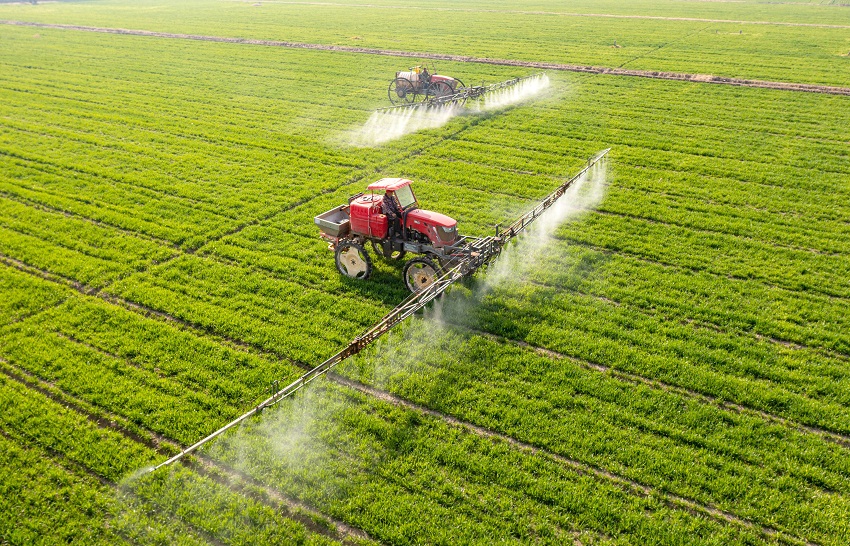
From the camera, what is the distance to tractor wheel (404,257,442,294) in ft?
45.5

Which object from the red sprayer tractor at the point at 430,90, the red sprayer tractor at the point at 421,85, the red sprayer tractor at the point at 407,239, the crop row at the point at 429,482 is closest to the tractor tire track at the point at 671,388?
the red sprayer tractor at the point at 407,239

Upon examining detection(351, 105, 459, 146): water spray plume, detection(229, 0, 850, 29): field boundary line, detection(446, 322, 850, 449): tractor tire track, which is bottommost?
detection(446, 322, 850, 449): tractor tire track

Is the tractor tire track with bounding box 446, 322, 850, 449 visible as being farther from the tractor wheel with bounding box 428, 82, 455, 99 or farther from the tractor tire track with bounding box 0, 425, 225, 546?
the tractor wheel with bounding box 428, 82, 455, 99

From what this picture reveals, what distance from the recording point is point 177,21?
66562 mm

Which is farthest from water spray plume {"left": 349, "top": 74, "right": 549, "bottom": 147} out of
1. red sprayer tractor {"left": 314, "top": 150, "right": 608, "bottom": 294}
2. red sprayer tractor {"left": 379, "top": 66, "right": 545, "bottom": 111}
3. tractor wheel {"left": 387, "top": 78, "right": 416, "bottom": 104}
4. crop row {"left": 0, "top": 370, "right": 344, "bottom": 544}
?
crop row {"left": 0, "top": 370, "right": 344, "bottom": 544}

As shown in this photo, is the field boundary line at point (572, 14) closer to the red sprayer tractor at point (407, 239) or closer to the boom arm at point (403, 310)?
→ the boom arm at point (403, 310)

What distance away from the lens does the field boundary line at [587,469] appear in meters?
8.93

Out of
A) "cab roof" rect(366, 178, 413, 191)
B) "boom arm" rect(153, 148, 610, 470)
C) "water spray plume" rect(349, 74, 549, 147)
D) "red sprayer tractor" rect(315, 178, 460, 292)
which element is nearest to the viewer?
"boom arm" rect(153, 148, 610, 470)

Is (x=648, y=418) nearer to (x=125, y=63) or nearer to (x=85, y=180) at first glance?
(x=85, y=180)

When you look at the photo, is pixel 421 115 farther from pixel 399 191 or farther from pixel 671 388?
pixel 671 388

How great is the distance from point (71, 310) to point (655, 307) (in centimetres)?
1373

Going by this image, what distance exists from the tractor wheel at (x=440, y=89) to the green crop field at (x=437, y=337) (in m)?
3.98

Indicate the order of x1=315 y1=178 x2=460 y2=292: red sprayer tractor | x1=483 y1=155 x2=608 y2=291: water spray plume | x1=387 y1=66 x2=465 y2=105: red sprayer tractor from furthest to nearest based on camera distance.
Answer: x1=387 y1=66 x2=465 y2=105: red sprayer tractor → x1=483 y1=155 x2=608 y2=291: water spray plume → x1=315 y1=178 x2=460 y2=292: red sprayer tractor

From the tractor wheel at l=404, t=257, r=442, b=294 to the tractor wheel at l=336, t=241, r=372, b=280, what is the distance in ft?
3.83
